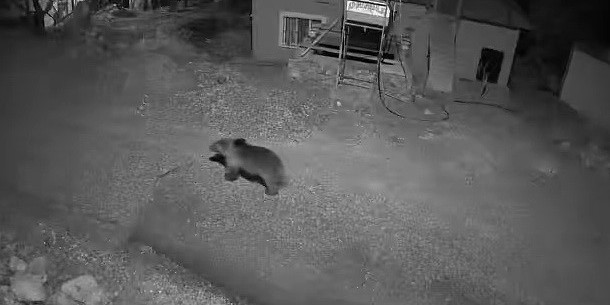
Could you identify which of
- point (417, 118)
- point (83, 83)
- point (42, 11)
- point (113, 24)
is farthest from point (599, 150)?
point (42, 11)

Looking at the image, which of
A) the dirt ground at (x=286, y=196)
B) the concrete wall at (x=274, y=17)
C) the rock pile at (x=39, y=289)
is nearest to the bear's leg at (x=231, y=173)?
the dirt ground at (x=286, y=196)

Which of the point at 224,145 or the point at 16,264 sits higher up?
the point at 224,145

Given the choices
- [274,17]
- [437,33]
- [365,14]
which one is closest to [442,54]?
[437,33]

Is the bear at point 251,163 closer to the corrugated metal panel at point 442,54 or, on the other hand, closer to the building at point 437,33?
the building at point 437,33

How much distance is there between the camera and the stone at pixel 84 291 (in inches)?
205

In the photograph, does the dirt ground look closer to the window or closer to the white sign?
the window

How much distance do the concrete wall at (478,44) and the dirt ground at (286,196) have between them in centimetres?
101

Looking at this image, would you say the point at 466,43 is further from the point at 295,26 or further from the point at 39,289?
the point at 39,289

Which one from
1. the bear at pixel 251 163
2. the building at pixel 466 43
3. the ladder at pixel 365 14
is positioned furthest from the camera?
the building at pixel 466 43

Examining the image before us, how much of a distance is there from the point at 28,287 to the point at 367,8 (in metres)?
7.01

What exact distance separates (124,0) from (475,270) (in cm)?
1230

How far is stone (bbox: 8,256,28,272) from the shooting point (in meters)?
5.42

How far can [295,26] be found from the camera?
11.3m

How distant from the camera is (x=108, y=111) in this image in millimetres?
8633
